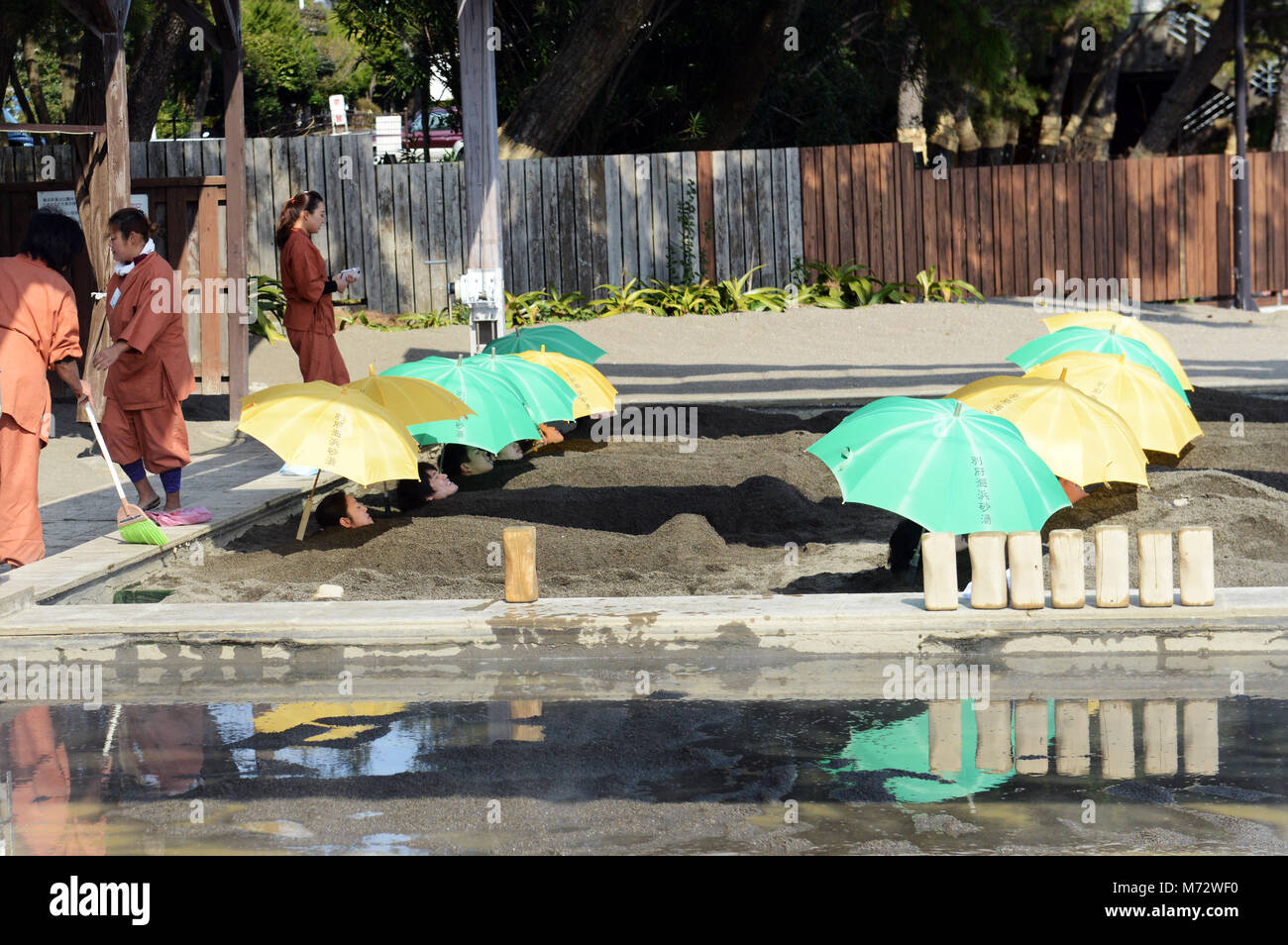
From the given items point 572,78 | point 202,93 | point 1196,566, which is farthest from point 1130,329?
point 202,93

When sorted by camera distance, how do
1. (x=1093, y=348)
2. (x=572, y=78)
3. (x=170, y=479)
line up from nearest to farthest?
(x=170, y=479)
(x=1093, y=348)
(x=572, y=78)

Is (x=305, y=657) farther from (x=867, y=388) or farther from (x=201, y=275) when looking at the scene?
(x=867, y=388)

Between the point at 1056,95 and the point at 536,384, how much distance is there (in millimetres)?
24391

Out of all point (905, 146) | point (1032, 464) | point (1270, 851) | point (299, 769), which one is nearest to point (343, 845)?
point (299, 769)

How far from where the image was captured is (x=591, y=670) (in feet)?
20.5

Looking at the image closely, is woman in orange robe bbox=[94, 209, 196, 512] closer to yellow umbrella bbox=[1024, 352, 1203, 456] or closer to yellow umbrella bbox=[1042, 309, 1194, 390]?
yellow umbrella bbox=[1024, 352, 1203, 456]

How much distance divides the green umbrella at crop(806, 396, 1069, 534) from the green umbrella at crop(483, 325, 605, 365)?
486 centimetres

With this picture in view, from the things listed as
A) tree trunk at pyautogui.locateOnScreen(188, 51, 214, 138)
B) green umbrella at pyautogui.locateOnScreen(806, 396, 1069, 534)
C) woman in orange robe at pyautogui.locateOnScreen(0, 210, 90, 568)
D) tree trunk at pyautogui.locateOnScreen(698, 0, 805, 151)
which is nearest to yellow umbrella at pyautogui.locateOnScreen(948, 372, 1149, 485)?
green umbrella at pyautogui.locateOnScreen(806, 396, 1069, 534)

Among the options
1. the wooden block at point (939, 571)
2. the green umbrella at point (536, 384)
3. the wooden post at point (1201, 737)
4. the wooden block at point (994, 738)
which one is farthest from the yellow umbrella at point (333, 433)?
the wooden post at point (1201, 737)

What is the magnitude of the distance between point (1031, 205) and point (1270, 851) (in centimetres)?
1810

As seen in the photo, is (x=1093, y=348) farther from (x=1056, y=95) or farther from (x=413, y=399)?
(x=1056, y=95)

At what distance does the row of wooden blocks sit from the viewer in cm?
627

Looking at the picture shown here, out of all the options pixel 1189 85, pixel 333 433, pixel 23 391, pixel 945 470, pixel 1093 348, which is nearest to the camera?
pixel 945 470

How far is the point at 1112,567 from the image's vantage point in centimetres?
629
